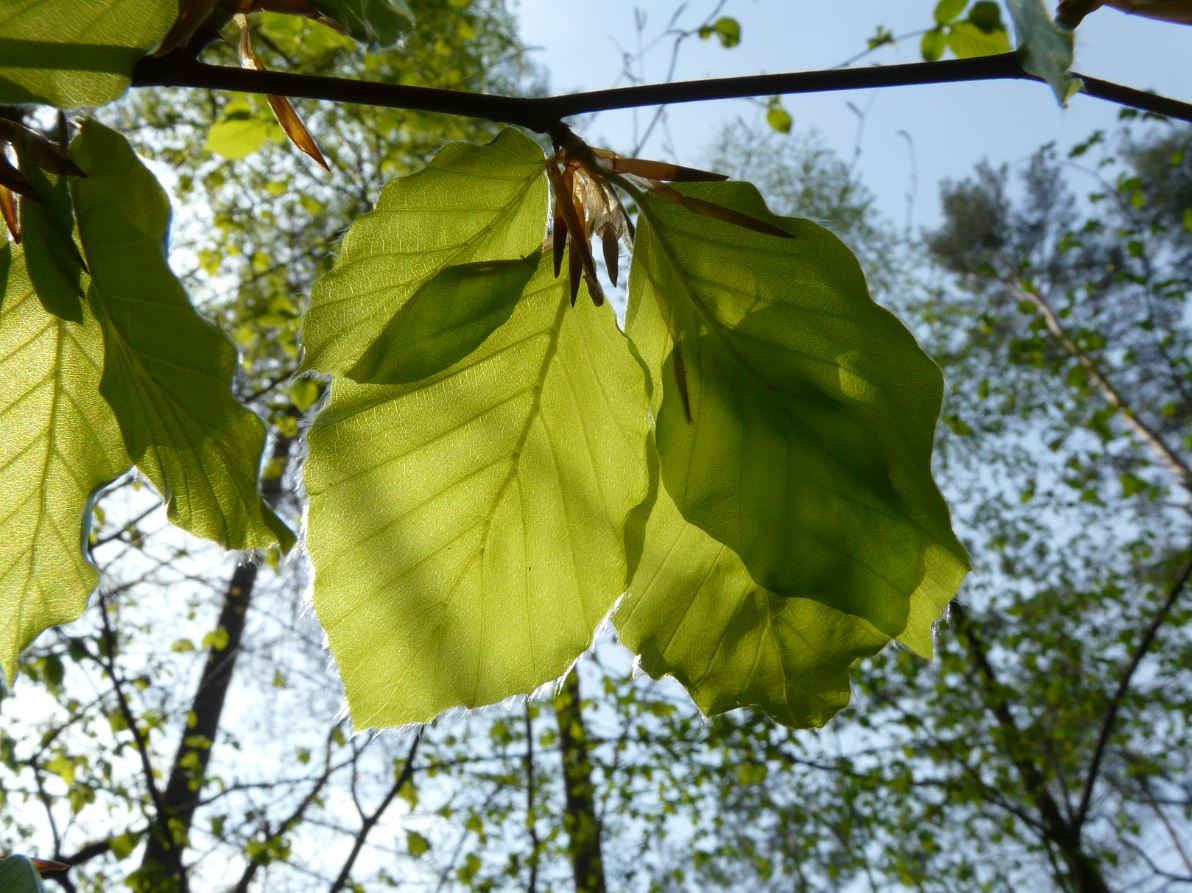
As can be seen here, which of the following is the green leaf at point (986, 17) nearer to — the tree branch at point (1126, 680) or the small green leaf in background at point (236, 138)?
the small green leaf in background at point (236, 138)

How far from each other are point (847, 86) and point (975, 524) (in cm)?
598

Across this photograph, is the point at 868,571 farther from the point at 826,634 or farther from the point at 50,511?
the point at 50,511

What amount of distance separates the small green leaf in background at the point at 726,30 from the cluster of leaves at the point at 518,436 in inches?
107

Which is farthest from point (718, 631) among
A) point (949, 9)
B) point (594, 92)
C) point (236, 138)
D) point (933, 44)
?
Answer: point (933, 44)

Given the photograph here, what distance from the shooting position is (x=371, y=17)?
0.85ft

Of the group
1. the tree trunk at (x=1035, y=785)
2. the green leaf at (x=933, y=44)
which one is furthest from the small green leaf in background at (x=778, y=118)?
the tree trunk at (x=1035, y=785)

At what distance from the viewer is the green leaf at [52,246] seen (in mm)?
268

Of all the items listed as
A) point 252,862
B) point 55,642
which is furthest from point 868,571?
point 252,862

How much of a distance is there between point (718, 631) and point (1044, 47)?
21 cm

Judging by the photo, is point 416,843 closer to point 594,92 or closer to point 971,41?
point 971,41

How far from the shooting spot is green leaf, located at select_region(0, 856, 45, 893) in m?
0.27

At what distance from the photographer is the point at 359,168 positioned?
371 centimetres

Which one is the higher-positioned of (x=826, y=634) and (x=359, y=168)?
(x=359, y=168)

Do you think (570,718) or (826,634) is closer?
(826,634)
